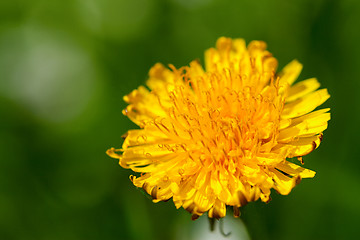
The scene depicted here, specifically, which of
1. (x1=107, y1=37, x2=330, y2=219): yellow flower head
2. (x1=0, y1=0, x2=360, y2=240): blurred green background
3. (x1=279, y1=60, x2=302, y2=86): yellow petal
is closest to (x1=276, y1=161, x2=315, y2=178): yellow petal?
(x1=107, y1=37, x2=330, y2=219): yellow flower head

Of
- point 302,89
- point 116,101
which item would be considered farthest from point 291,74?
point 116,101

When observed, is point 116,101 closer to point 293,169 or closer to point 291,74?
point 291,74

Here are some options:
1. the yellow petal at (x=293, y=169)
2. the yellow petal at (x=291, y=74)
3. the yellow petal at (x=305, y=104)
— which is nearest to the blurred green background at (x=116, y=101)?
the yellow petal at (x=293, y=169)

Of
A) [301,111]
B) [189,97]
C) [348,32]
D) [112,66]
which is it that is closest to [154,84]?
[189,97]

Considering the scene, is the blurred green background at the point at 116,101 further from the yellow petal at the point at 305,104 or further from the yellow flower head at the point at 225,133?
the yellow petal at the point at 305,104

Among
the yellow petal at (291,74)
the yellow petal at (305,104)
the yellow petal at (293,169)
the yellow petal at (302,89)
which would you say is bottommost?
the yellow petal at (293,169)
